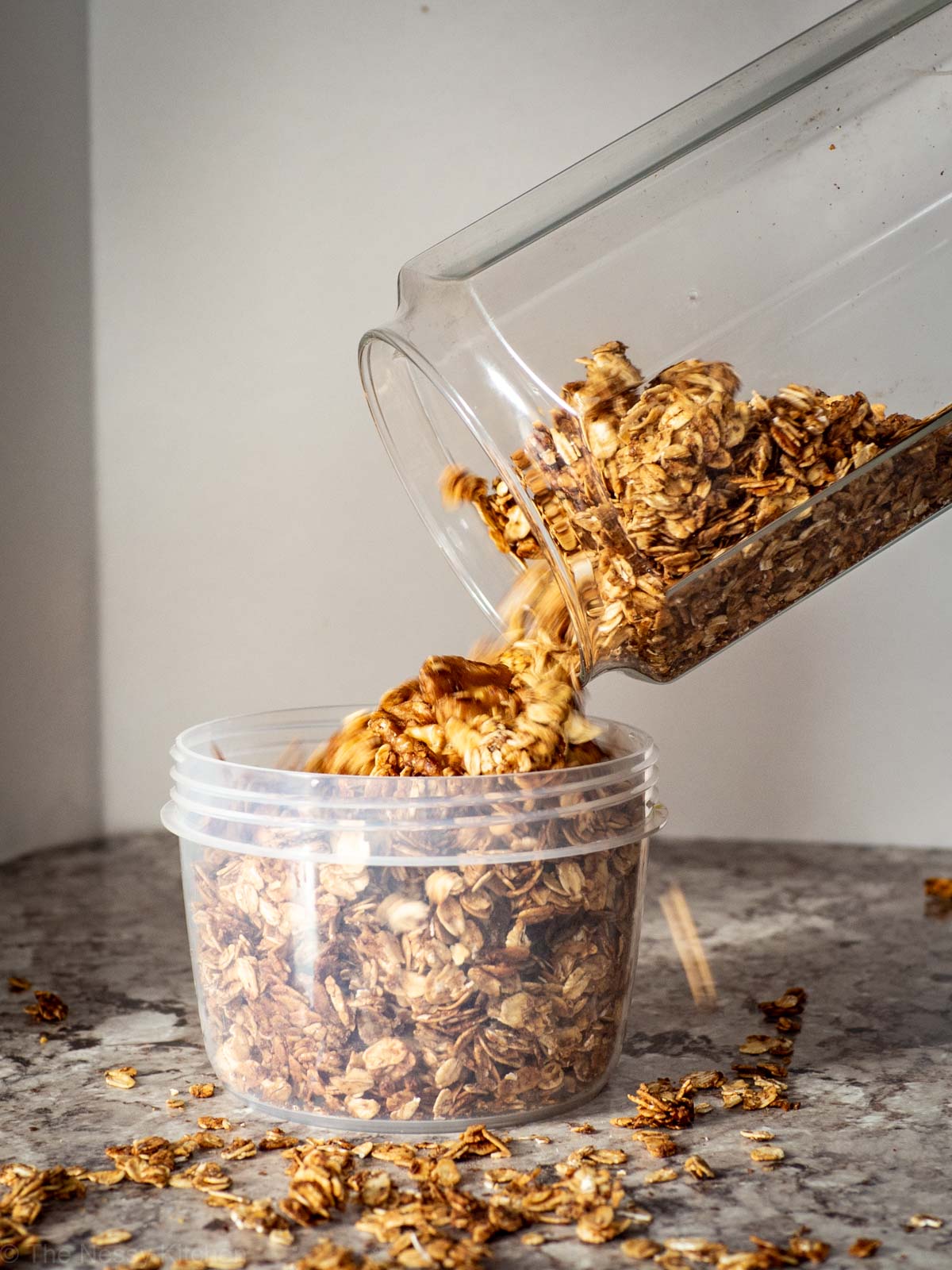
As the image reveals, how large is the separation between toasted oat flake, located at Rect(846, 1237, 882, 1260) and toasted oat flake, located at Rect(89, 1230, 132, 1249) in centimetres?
36

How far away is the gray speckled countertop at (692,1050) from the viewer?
70cm

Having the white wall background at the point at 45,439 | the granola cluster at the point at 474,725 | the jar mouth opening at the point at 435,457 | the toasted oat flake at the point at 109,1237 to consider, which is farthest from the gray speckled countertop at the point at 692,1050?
the jar mouth opening at the point at 435,457

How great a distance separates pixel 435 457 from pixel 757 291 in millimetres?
265

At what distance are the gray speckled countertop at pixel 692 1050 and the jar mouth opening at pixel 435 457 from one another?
35 centimetres

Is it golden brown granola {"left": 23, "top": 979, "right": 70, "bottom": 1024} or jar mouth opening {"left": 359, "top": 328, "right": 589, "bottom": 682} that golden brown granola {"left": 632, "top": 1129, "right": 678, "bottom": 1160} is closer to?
jar mouth opening {"left": 359, "top": 328, "right": 589, "bottom": 682}

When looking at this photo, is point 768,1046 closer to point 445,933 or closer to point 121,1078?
point 445,933

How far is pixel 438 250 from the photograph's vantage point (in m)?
0.88

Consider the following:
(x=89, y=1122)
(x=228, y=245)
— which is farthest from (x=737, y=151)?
(x=228, y=245)

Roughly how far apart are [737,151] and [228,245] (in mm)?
830

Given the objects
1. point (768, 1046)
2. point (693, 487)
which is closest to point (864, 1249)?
point (768, 1046)

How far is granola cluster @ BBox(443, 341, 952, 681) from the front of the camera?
78 centimetres

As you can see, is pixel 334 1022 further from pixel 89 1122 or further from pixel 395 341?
pixel 395 341

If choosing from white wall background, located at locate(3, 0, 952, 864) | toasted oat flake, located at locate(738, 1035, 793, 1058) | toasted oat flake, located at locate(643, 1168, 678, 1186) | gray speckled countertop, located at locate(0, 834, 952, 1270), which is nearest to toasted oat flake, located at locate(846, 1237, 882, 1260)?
gray speckled countertop, located at locate(0, 834, 952, 1270)

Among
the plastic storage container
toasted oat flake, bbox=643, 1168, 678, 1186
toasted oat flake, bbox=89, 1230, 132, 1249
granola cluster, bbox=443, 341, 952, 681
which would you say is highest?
the plastic storage container
